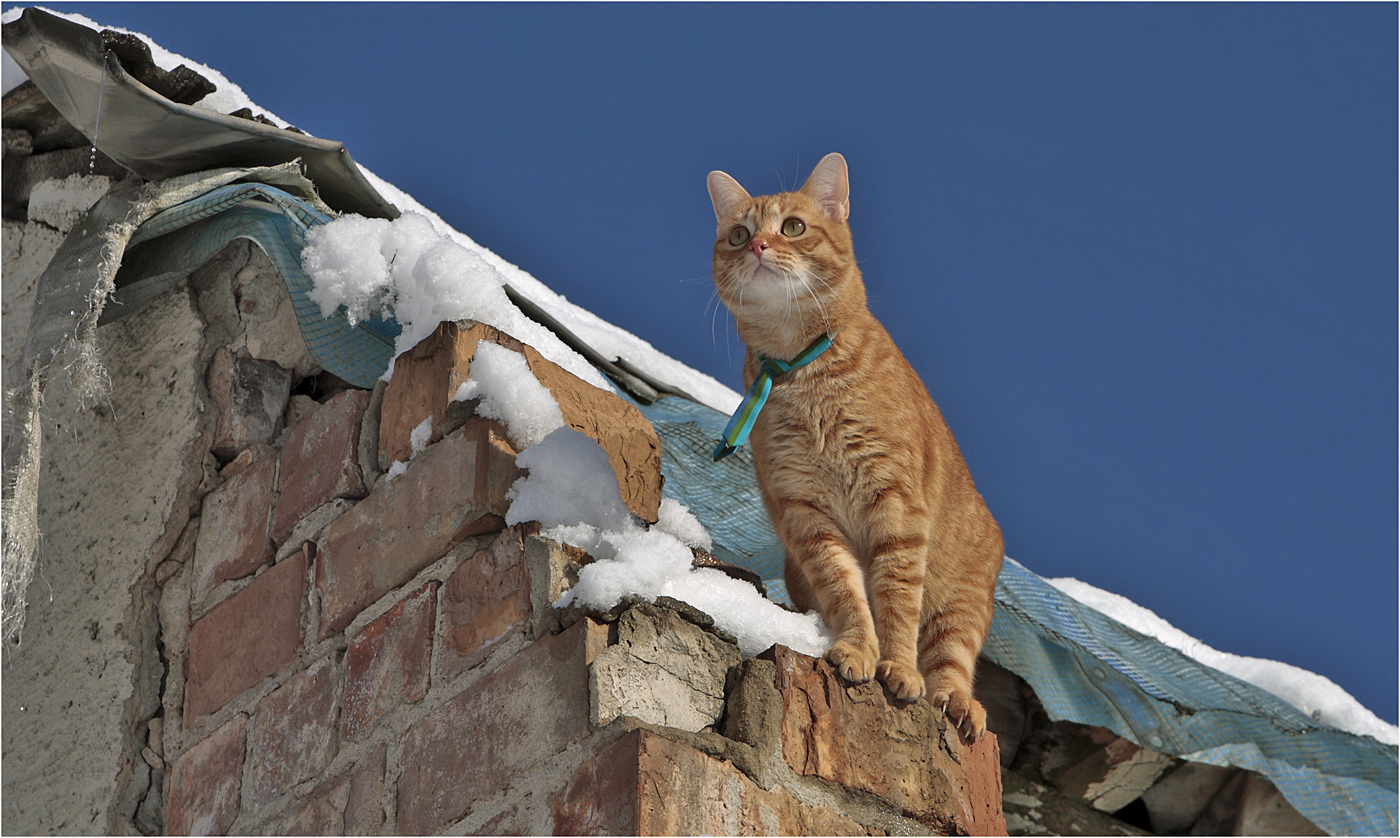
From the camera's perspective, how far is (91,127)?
2.46m

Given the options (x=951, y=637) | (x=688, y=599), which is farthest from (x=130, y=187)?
(x=951, y=637)

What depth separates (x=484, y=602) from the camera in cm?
189

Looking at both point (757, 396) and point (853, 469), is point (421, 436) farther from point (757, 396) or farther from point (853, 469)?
point (853, 469)

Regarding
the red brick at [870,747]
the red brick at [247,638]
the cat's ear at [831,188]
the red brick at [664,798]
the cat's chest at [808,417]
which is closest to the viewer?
the red brick at [664,798]

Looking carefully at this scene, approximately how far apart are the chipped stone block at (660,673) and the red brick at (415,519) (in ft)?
1.14

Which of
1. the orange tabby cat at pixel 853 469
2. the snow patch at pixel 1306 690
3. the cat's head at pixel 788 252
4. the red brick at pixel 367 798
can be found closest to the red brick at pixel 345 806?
the red brick at pixel 367 798

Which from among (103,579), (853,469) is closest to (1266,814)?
(853,469)

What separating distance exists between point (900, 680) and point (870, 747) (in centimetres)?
15

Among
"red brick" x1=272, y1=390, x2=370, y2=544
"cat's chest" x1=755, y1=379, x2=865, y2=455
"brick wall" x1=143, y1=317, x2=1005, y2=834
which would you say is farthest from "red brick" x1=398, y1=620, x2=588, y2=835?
"cat's chest" x1=755, y1=379, x2=865, y2=455

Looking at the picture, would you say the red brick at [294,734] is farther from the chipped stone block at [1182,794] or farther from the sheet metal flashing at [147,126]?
the chipped stone block at [1182,794]

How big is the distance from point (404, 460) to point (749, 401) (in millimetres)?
691

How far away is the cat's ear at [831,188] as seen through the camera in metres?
2.90

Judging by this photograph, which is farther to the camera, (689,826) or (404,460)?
(404,460)

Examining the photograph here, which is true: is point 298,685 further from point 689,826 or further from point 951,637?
point 951,637
